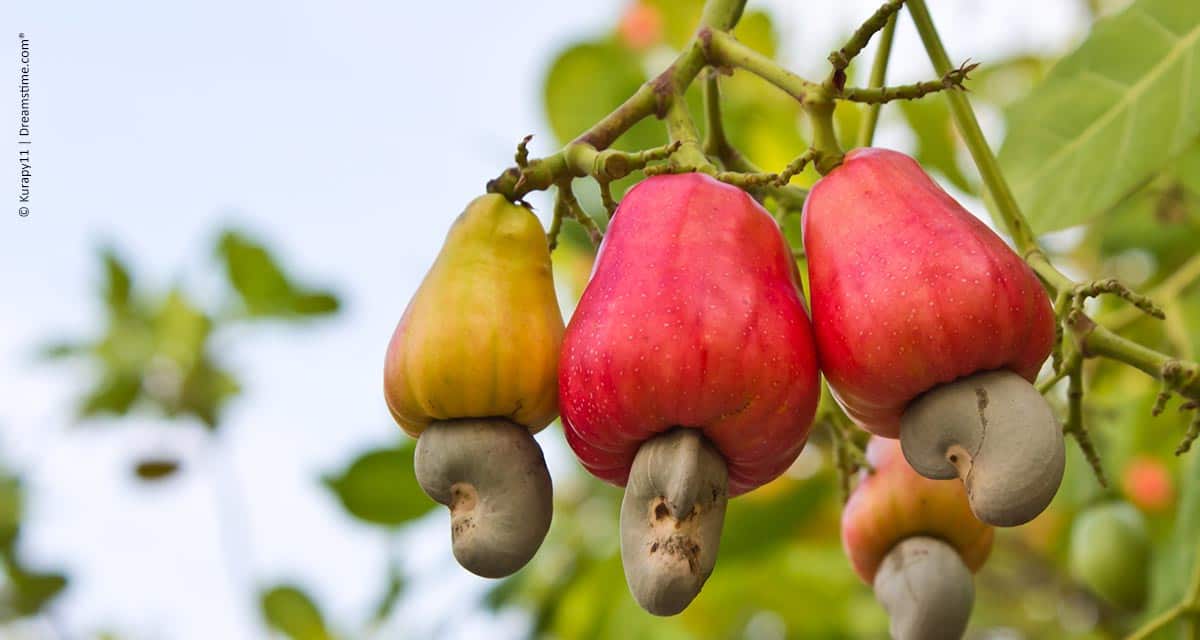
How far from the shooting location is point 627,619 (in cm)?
195

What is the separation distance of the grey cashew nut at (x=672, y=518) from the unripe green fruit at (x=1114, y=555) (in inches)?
45.7

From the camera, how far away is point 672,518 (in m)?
0.91

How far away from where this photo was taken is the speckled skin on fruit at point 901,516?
4.12 ft

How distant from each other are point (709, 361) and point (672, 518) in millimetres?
115

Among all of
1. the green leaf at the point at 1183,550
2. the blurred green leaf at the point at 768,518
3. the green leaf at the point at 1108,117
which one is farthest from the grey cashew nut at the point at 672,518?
the blurred green leaf at the point at 768,518

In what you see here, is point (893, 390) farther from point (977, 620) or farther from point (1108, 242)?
point (977, 620)

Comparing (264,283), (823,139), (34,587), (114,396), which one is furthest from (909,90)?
Result: (34,587)

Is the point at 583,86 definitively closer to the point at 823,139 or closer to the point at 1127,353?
the point at 823,139

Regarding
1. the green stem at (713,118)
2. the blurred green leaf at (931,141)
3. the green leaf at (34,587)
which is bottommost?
the green leaf at (34,587)

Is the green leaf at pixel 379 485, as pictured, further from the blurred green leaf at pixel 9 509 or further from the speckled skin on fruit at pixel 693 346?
the blurred green leaf at pixel 9 509

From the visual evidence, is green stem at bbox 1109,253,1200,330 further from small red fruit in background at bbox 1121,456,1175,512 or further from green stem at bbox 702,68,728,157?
green stem at bbox 702,68,728,157

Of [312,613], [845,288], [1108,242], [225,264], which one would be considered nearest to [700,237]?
[845,288]

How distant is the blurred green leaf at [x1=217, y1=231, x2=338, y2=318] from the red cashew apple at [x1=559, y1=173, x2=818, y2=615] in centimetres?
176

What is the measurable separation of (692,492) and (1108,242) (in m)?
1.55
